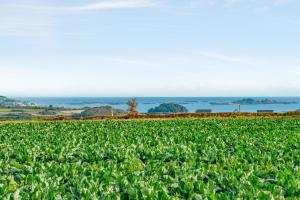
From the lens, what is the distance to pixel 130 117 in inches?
2271

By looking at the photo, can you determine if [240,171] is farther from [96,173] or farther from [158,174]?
[96,173]

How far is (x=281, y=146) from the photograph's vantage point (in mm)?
21891

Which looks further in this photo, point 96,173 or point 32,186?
point 96,173

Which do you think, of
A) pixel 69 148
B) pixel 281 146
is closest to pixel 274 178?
pixel 281 146

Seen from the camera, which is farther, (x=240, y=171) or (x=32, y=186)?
(x=240, y=171)

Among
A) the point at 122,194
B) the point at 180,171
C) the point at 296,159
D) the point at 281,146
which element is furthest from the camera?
the point at 281,146

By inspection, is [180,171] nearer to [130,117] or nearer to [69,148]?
[69,148]

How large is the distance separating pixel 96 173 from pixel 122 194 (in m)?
2.61

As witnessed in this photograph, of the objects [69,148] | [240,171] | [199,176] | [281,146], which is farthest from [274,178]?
[69,148]

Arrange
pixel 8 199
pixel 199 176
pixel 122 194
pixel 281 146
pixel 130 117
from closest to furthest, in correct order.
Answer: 1. pixel 8 199
2. pixel 122 194
3. pixel 199 176
4. pixel 281 146
5. pixel 130 117

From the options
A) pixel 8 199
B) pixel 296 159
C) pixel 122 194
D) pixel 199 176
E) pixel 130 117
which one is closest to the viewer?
pixel 8 199

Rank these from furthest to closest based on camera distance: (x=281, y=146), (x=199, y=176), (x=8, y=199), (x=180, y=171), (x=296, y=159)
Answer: (x=281, y=146), (x=296, y=159), (x=180, y=171), (x=199, y=176), (x=8, y=199)

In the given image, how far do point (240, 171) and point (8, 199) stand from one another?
601cm

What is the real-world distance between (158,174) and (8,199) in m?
4.64
